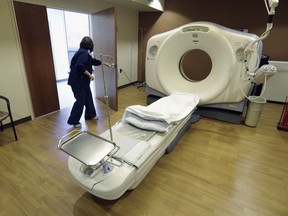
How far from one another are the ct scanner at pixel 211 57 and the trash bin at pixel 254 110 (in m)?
0.18

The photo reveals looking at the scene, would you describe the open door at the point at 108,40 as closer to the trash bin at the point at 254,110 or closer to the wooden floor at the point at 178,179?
the wooden floor at the point at 178,179

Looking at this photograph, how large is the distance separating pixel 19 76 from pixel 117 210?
2205 millimetres

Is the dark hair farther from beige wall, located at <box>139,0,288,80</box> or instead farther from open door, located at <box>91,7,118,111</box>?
beige wall, located at <box>139,0,288,80</box>

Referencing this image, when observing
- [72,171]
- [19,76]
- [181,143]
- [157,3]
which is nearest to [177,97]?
[181,143]

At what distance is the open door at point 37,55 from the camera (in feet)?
7.92

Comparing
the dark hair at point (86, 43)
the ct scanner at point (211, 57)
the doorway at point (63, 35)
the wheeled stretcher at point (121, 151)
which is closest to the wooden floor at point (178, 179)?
the wheeled stretcher at point (121, 151)

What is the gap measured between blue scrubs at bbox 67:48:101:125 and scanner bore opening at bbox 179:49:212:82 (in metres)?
2.42

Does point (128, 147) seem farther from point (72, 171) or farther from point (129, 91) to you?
point (129, 91)

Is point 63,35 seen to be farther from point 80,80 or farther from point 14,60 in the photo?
point 80,80

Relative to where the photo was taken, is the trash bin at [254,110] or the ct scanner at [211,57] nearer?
the ct scanner at [211,57]

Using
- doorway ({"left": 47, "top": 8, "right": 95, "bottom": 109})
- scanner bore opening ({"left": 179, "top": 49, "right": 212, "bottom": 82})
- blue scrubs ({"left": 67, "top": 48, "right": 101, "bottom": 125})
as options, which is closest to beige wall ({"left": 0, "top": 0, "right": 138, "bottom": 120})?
blue scrubs ({"left": 67, "top": 48, "right": 101, "bottom": 125})

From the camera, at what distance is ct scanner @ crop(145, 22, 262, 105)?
242 centimetres

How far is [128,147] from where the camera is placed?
4.61 feet

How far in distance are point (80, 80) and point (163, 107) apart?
1.20 meters
